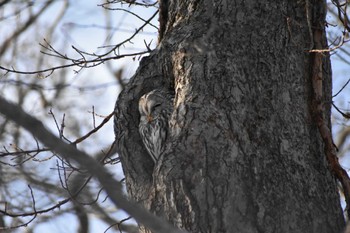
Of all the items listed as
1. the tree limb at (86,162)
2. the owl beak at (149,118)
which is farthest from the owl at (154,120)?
the tree limb at (86,162)

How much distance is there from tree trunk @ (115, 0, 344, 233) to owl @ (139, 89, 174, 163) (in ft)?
0.14

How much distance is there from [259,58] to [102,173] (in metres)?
1.81

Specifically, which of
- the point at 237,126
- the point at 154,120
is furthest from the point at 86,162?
the point at 154,120

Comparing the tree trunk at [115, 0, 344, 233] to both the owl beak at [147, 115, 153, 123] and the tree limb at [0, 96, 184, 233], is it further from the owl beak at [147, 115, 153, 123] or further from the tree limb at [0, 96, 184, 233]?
the tree limb at [0, 96, 184, 233]

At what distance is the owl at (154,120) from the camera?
419 cm

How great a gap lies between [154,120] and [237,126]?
2.89 ft

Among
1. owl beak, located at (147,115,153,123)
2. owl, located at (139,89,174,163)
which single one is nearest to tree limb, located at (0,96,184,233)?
owl, located at (139,89,174,163)

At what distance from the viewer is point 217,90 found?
377 cm

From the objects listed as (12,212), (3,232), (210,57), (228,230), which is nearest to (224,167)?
(228,230)

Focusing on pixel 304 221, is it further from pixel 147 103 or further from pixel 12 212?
pixel 12 212

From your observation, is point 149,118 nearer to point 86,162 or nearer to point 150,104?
point 150,104

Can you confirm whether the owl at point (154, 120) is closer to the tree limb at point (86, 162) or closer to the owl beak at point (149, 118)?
the owl beak at point (149, 118)

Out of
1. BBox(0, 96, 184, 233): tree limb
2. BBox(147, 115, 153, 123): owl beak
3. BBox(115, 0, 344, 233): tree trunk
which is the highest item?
BBox(147, 115, 153, 123): owl beak

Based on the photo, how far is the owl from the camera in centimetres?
419
